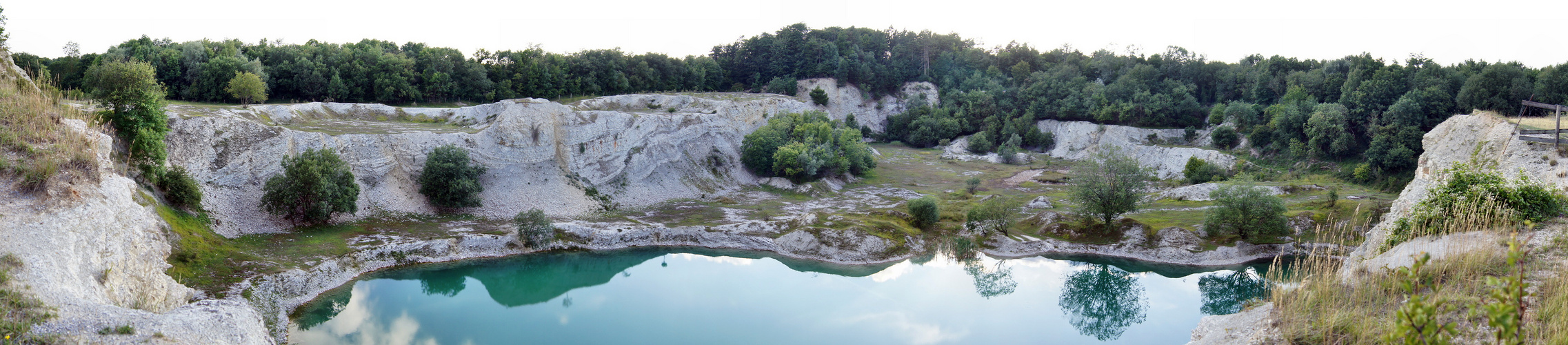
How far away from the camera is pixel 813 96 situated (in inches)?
3649

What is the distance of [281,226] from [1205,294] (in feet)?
136

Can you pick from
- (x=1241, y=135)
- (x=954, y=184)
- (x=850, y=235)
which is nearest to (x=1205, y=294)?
(x=850, y=235)

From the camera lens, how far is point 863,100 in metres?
100

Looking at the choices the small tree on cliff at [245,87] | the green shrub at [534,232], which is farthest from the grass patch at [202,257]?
the small tree on cliff at [245,87]

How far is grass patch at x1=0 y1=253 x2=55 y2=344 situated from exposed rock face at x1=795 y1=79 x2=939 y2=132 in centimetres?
8134

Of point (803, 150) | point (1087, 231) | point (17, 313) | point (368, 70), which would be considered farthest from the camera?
point (803, 150)

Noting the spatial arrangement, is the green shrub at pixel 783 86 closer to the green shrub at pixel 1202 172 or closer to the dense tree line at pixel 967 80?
the dense tree line at pixel 967 80

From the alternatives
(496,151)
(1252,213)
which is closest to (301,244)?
(496,151)

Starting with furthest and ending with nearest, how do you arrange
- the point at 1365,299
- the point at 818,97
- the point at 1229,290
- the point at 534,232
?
the point at 818,97, the point at 534,232, the point at 1229,290, the point at 1365,299

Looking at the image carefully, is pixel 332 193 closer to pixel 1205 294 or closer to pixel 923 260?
pixel 923 260

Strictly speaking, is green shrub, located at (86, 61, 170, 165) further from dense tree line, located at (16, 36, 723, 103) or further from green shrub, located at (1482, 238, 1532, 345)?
green shrub, located at (1482, 238, 1532, 345)

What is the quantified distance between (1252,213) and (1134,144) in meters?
45.5

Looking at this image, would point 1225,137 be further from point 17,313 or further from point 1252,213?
point 17,313

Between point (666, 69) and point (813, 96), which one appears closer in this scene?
point (666, 69)
